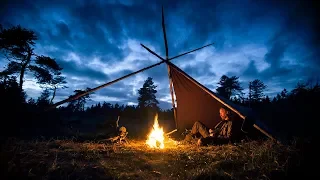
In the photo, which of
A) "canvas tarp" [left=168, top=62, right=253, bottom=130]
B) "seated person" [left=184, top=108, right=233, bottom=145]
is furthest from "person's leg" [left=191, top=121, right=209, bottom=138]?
"canvas tarp" [left=168, top=62, right=253, bottom=130]

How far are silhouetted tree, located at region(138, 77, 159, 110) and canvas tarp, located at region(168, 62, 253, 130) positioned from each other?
2097cm

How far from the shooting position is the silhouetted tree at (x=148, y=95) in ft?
97.7

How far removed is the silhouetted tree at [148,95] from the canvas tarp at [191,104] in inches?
825

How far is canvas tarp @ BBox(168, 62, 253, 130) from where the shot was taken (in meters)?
7.43

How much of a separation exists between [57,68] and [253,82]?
26473mm

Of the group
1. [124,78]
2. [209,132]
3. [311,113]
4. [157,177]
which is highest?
[124,78]

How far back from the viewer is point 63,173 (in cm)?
271

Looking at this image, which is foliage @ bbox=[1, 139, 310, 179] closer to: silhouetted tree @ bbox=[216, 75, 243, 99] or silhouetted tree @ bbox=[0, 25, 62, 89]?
silhouetted tree @ bbox=[0, 25, 62, 89]

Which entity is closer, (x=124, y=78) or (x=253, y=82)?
(x=124, y=78)

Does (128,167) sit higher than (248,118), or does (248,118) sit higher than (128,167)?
(248,118)

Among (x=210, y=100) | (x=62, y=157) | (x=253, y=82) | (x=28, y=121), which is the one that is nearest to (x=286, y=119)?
(x=210, y=100)

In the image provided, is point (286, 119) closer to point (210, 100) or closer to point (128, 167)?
point (210, 100)

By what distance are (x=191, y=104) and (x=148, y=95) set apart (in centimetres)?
2256

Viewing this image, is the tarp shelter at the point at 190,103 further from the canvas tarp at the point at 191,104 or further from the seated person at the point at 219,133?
the seated person at the point at 219,133
